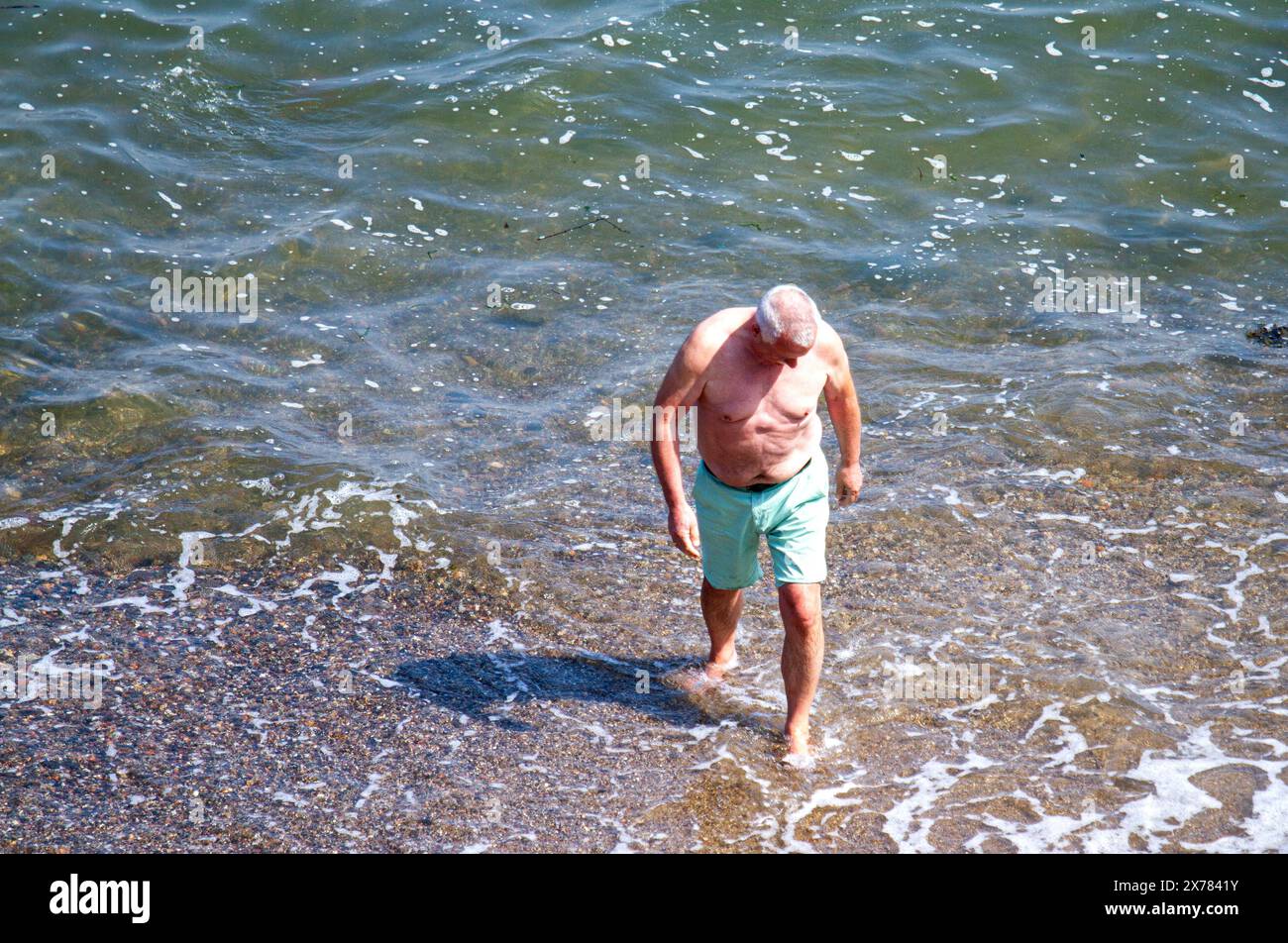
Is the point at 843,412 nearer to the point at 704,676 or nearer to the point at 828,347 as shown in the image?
the point at 828,347

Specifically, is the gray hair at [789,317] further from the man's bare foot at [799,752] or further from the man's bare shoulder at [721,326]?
the man's bare foot at [799,752]

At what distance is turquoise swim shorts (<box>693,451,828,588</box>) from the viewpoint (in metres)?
5.53

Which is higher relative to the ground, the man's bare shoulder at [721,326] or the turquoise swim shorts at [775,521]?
the man's bare shoulder at [721,326]

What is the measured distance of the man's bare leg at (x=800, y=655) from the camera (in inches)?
217

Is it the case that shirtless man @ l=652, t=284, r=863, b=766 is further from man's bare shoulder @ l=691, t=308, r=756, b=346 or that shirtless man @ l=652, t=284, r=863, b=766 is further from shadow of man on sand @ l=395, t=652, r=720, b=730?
shadow of man on sand @ l=395, t=652, r=720, b=730

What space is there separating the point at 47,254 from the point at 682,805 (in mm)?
8045

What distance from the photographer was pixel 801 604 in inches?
216

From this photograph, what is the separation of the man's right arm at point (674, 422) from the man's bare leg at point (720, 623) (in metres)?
0.59

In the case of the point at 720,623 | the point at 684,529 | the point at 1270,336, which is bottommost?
the point at 720,623

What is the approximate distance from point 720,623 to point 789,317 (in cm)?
181

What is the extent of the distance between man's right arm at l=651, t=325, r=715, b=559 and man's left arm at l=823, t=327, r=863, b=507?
58cm

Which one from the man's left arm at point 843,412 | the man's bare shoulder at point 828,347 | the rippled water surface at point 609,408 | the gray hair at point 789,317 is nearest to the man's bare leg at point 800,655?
the rippled water surface at point 609,408

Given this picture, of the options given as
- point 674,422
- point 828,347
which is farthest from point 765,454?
point 828,347
